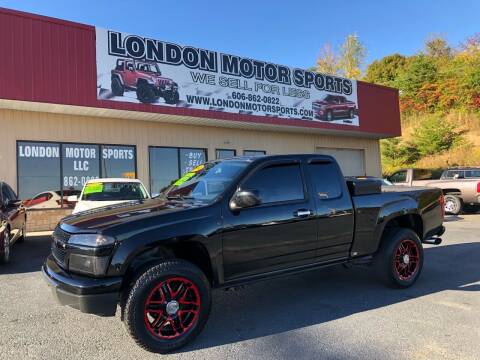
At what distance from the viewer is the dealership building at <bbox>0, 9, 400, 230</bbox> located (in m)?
12.6

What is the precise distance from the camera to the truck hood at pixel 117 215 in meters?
4.00

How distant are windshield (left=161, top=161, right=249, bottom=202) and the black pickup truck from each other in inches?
0.8

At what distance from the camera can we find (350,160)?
2336 cm

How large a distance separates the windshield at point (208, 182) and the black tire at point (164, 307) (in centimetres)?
87

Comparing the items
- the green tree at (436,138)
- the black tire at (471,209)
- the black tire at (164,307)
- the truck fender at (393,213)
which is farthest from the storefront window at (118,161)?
the green tree at (436,138)

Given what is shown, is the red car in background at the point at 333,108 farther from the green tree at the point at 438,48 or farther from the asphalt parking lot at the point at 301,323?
the green tree at the point at 438,48

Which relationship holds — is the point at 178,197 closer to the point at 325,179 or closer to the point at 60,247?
the point at 60,247

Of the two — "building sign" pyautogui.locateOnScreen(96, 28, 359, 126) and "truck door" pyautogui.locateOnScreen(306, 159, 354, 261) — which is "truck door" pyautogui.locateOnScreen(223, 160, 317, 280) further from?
"building sign" pyautogui.locateOnScreen(96, 28, 359, 126)

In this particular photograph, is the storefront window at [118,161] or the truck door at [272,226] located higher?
the storefront window at [118,161]

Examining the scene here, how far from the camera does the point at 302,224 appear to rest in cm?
488

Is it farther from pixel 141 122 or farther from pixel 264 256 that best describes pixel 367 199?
pixel 141 122

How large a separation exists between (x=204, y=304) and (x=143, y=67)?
38.5 ft

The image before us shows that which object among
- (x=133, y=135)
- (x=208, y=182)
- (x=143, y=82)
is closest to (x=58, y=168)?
(x=133, y=135)

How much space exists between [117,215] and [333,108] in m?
17.2
